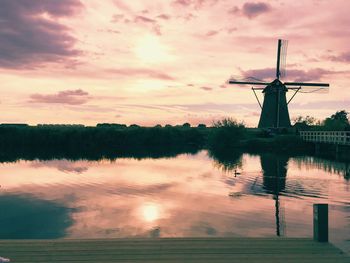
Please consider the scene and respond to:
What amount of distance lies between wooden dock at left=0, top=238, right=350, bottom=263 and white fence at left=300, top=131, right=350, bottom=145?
Answer: 44.8 m

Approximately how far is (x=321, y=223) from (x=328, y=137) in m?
51.0

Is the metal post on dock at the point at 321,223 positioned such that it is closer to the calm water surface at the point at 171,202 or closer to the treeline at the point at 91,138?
the calm water surface at the point at 171,202

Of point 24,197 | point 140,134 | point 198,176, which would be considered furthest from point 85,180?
point 140,134

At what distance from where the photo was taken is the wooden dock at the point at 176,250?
27.4 feet

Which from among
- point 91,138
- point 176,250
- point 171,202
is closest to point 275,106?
point 91,138

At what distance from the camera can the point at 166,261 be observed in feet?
27.0

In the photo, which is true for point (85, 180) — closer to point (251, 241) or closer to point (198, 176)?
point (198, 176)

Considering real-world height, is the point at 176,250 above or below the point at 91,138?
below

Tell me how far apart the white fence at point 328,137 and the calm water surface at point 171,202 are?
1426 centimetres

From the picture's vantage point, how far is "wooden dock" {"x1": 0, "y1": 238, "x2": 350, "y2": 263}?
27.4ft

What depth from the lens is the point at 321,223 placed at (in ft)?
31.4

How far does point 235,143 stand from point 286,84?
16.1 meters

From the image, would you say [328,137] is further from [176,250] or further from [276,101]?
[176,250]

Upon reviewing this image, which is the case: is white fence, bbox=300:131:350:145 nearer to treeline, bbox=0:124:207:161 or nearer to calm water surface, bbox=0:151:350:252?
calm water surface, bbox=0:151:350:252
